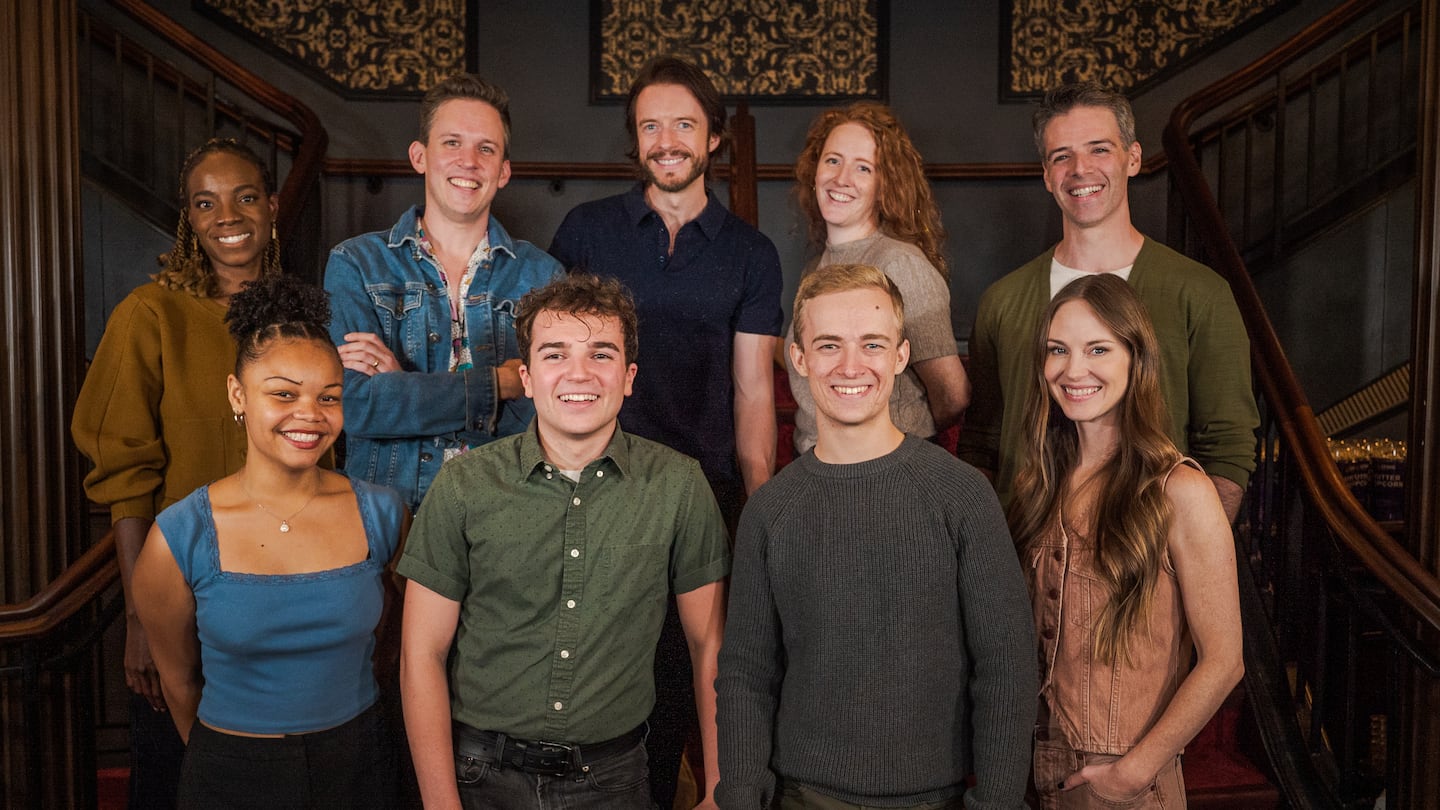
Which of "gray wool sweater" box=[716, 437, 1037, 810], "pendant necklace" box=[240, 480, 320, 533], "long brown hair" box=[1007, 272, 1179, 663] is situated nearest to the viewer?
"gray wool sweater" box=[716, 437, 1037, 810]

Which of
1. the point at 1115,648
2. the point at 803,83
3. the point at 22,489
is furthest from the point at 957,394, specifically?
the point at 803,83

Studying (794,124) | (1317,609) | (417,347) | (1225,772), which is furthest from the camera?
(794,124)

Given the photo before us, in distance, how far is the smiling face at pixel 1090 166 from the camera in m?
2.37

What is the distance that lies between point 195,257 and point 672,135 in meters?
1.03

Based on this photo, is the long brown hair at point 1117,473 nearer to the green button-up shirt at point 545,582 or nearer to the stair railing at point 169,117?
the green button-up shirt at point 545,582

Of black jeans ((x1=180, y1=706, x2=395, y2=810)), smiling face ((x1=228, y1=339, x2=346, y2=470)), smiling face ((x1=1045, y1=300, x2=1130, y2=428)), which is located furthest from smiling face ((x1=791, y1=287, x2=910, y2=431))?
black jeans ((x1=180, y1=706, x2=395, y2=810))

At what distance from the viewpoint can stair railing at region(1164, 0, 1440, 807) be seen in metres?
2.39

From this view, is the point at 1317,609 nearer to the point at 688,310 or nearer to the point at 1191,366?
the point at 1191,366

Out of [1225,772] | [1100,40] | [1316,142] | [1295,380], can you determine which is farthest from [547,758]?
[1100,40]

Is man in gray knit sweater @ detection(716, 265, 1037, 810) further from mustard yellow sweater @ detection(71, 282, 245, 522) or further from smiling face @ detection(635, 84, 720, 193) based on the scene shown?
mustard yellow sweater @ detection(71, 282, 245, 522)

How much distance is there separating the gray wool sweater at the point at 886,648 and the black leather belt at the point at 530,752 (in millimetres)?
237

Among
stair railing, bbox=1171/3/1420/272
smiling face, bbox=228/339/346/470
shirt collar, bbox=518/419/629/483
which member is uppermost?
stair railing, bbox=1171/3/1420/272

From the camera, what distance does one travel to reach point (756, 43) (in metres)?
5.41

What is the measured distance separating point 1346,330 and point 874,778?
12.5 feet
